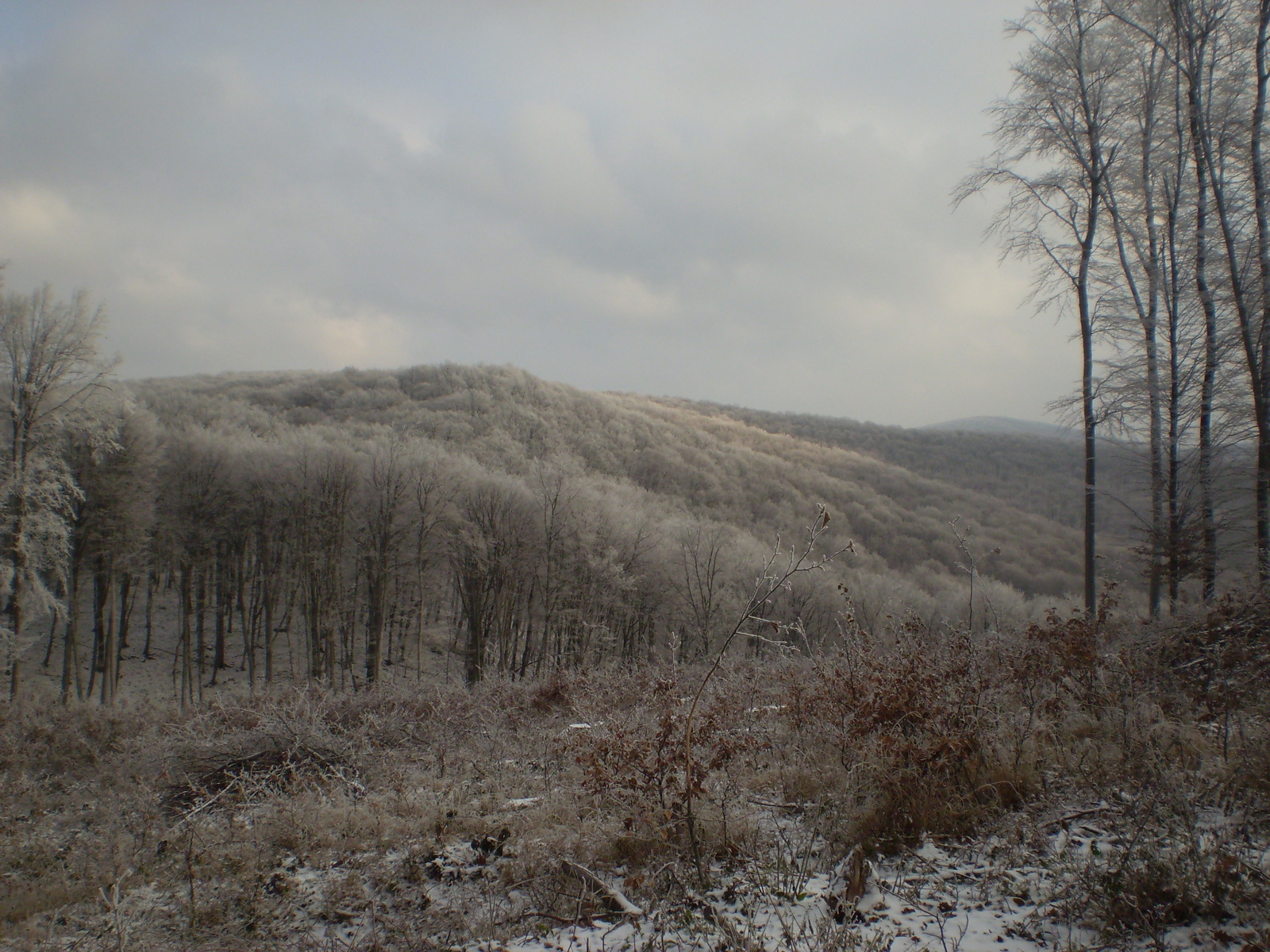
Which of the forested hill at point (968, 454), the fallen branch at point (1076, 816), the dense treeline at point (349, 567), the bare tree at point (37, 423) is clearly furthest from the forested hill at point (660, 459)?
the fallen branch at point (1076, 816)

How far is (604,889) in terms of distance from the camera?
3.25 meters

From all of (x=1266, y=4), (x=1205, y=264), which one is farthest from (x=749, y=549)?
(x=1266, y=4)

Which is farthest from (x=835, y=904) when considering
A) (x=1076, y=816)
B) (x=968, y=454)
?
(x=968, y=454)

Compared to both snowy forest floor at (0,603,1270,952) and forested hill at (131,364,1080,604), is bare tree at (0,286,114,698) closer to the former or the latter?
forested hill at (131,364,1080,604)

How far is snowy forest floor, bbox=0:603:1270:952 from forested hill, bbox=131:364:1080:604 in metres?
22.1

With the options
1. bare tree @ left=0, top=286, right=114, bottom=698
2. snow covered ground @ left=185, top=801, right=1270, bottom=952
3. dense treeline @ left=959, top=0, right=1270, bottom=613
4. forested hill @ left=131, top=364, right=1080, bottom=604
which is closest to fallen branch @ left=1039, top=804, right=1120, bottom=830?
snow covered ground @ left=185, top=801, right=1270, bottom=952

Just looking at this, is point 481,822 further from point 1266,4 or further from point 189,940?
point 1266,4

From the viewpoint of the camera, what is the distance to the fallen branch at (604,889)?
3.07 metres

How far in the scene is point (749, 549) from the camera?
106ft

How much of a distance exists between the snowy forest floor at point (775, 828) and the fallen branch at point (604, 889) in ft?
0.08

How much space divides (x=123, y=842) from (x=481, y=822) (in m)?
2.59

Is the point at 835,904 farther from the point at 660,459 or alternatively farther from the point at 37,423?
the point at 660,459

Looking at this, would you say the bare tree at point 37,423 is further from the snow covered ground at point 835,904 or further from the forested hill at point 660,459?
the snow covered ground at point 835,904

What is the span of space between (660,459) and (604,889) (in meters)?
52.8
